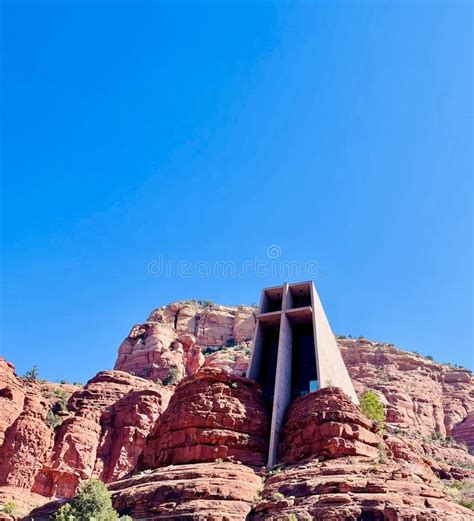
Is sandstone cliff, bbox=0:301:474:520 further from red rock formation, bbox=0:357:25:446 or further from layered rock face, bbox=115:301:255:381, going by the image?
layered rock face, bbox=115:301:255:381

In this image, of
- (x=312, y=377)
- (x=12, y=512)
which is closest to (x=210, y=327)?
(x=312, y=377)

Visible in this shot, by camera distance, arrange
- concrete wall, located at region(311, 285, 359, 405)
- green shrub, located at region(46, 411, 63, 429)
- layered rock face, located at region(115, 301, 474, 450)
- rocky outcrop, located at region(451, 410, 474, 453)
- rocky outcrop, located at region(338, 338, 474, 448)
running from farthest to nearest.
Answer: layered rock face, located at region(115, 301, 474, 450) < rocky outcrop, located at region(338, 338, 474, 448) < rocky outcrop, located at region(451, 410, 474, 453) < green shrub, located at region(46, 411, 63, 429) < concrete wall, located at region(311, 285, 359, 405)

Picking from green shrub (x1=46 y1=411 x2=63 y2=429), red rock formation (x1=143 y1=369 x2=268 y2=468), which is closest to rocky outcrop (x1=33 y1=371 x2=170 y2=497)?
green shrub (x1=46 y1=411 x2=63 y2=429)

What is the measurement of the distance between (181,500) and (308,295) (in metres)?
20.1

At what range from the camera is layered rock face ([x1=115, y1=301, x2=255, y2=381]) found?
71375 mm

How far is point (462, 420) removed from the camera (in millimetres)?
Result: 74000

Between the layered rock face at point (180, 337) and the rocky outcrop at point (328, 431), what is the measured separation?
42.7 metres

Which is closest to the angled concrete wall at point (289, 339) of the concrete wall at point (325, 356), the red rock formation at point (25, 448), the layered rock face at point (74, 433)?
the concrete wall at point (325, 356)

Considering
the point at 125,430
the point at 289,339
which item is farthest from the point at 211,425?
the point at 125,430

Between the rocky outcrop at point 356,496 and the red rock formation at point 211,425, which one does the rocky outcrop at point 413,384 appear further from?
the rocky outcrop at point 356,496

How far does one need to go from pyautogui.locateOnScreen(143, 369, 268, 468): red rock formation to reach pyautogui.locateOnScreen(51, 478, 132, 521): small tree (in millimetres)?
4917

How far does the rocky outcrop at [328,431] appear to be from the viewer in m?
25.1

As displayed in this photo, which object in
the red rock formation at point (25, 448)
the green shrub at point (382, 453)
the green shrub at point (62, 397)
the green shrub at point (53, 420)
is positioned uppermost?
the green shrub at point (62, 397)

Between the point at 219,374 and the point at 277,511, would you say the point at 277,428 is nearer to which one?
the point at 219,374
